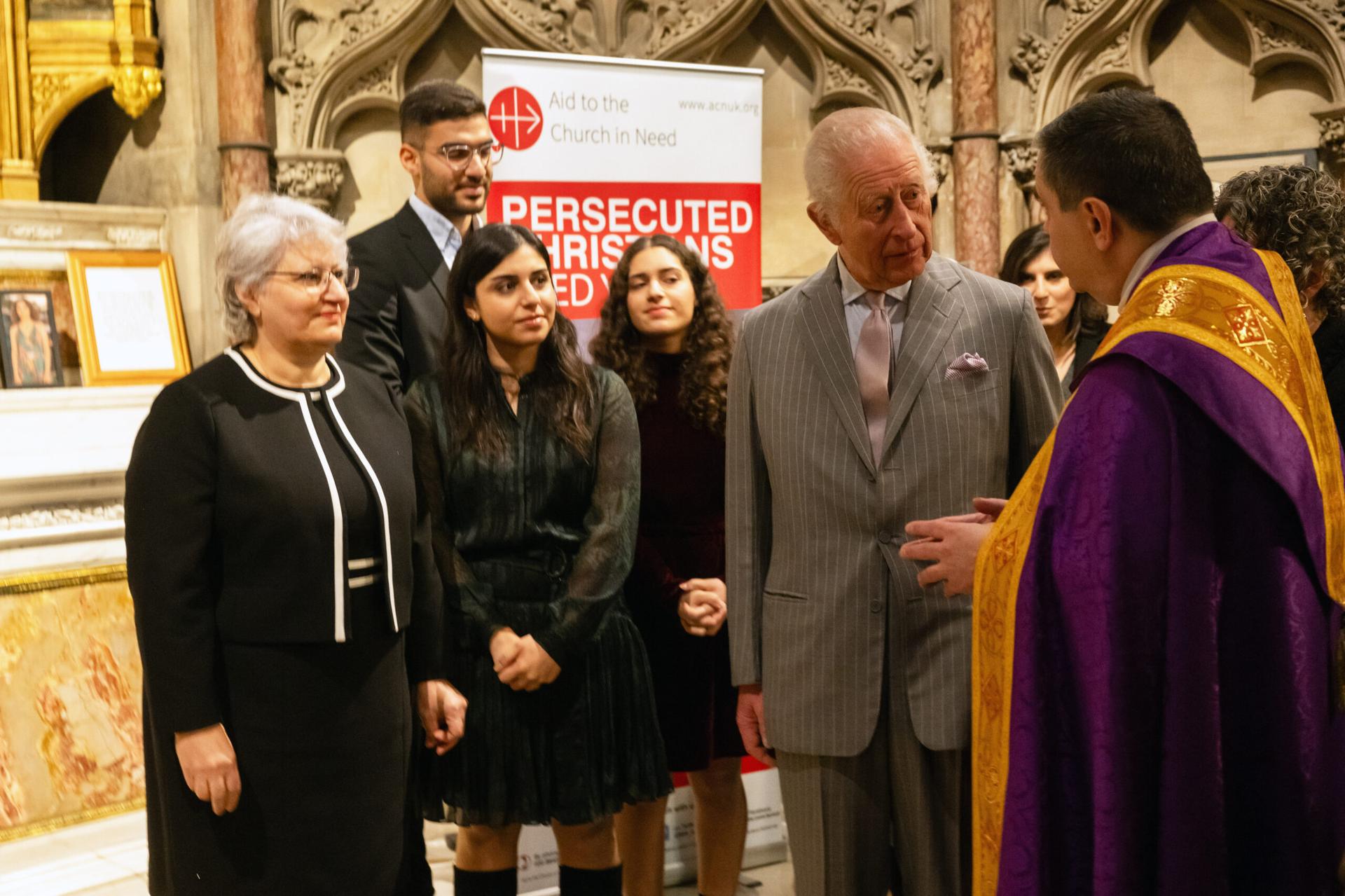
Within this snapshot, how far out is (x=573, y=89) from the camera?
3648 mm

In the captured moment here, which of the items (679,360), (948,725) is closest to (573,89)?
(679,360)

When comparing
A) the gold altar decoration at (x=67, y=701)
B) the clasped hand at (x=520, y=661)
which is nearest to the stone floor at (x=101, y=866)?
the gold altar decoration at (x=67, y=701)

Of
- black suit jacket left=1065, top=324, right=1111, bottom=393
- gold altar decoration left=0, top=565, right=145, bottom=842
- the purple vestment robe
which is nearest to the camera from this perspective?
the purple vestment robe

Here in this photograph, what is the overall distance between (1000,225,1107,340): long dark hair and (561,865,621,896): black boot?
175cm

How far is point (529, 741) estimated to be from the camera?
2461mm

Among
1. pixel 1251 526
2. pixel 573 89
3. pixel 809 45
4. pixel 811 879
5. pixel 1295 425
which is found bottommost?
pixel 811 879

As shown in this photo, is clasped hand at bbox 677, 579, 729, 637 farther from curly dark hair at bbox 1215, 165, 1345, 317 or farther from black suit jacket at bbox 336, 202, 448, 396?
curly dark hair at bbox 1215, 165, 1345, 317

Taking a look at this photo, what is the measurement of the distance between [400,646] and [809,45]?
3.94 meters

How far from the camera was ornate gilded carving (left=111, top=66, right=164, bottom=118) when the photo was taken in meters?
4.76

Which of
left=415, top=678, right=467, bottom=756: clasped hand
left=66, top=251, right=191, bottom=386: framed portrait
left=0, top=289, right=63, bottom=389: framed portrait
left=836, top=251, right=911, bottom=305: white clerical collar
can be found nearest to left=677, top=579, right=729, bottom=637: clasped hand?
left=415, top=678, right=467, bottom=756: clasped hand

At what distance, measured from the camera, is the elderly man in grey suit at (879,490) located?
1973 mm

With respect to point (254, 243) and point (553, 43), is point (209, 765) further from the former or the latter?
point (553, 43)

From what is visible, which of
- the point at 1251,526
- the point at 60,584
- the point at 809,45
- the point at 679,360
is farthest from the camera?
the point at 809,45

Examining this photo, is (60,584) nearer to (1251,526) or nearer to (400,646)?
(400,646)
